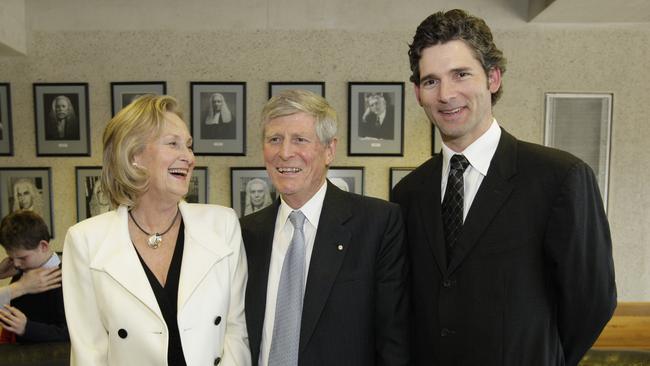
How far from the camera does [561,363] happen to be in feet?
4.91

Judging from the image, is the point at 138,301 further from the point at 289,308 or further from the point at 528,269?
the point at 528,269

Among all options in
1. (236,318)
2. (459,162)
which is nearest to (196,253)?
(236,318)

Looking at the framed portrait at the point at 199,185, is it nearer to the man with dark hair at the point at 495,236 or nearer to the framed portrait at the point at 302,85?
the framed portrait at the point at 302,85

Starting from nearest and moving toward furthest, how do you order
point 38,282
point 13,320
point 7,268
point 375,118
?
1. point 13,320
2. point 38,282
3. point 7,268
4. point 375,118

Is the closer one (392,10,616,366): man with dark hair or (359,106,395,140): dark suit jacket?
(392,10,616,366): man with dark hair

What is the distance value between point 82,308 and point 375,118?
3.18 metres

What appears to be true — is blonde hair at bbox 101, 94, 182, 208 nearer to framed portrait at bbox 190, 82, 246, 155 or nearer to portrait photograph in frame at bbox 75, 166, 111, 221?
framed portrait at bbox 190, 82, 246, 155

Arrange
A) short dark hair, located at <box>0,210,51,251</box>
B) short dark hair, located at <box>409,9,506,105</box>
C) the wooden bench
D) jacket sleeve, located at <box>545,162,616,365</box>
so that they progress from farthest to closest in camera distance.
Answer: the wooden bench → short dark hair, located at <box>0,210,51,251</box> → short dark hair, located at <box>409,9,506,105</box> → jacket sleeve, located at <box>545,162,616,365</box>

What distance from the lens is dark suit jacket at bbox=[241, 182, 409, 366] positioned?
5.23 feet

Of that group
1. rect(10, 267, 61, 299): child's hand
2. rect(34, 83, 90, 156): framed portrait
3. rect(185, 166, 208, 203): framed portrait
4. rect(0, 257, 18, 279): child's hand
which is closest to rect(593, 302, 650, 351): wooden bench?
rect(185, 166, 208, 203): framed portrait

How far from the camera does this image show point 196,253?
5.34 ft

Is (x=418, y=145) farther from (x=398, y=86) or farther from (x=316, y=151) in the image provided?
(x=316, y=151)

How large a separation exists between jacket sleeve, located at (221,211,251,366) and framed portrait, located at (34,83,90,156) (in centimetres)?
335

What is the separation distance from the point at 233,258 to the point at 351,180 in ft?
8.92
